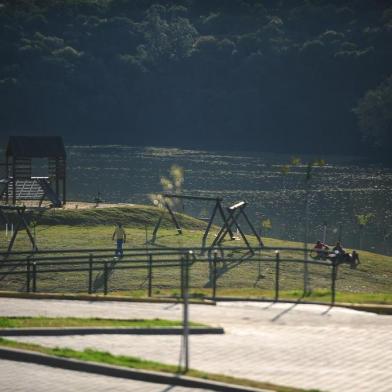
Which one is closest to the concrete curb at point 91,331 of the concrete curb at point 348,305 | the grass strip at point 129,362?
the grass strip at point 129,362

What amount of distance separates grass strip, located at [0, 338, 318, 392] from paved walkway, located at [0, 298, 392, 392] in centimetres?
41

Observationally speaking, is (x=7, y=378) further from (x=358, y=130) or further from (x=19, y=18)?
(x=19, y=18)

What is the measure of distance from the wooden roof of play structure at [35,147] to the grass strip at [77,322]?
34812 mm

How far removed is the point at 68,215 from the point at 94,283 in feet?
48.6

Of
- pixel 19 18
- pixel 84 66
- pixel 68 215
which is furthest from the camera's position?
pixel 19 18

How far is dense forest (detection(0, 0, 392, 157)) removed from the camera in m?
149

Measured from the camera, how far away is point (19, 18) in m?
191

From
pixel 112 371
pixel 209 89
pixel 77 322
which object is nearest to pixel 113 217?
pixel 77 322

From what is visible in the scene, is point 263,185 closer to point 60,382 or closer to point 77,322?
point 77,322

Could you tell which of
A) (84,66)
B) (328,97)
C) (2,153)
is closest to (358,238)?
(2,153)

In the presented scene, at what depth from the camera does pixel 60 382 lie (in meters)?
16.8

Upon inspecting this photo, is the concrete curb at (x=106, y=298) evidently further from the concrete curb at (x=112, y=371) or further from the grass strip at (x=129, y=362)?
the concrete curb at (x=112, y=371)

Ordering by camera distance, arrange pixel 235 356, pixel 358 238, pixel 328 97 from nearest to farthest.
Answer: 1. pixel 235 356
2. pixel 358 238
3. pixel 328 97

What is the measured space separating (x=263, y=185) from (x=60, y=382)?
7960 centimetres
